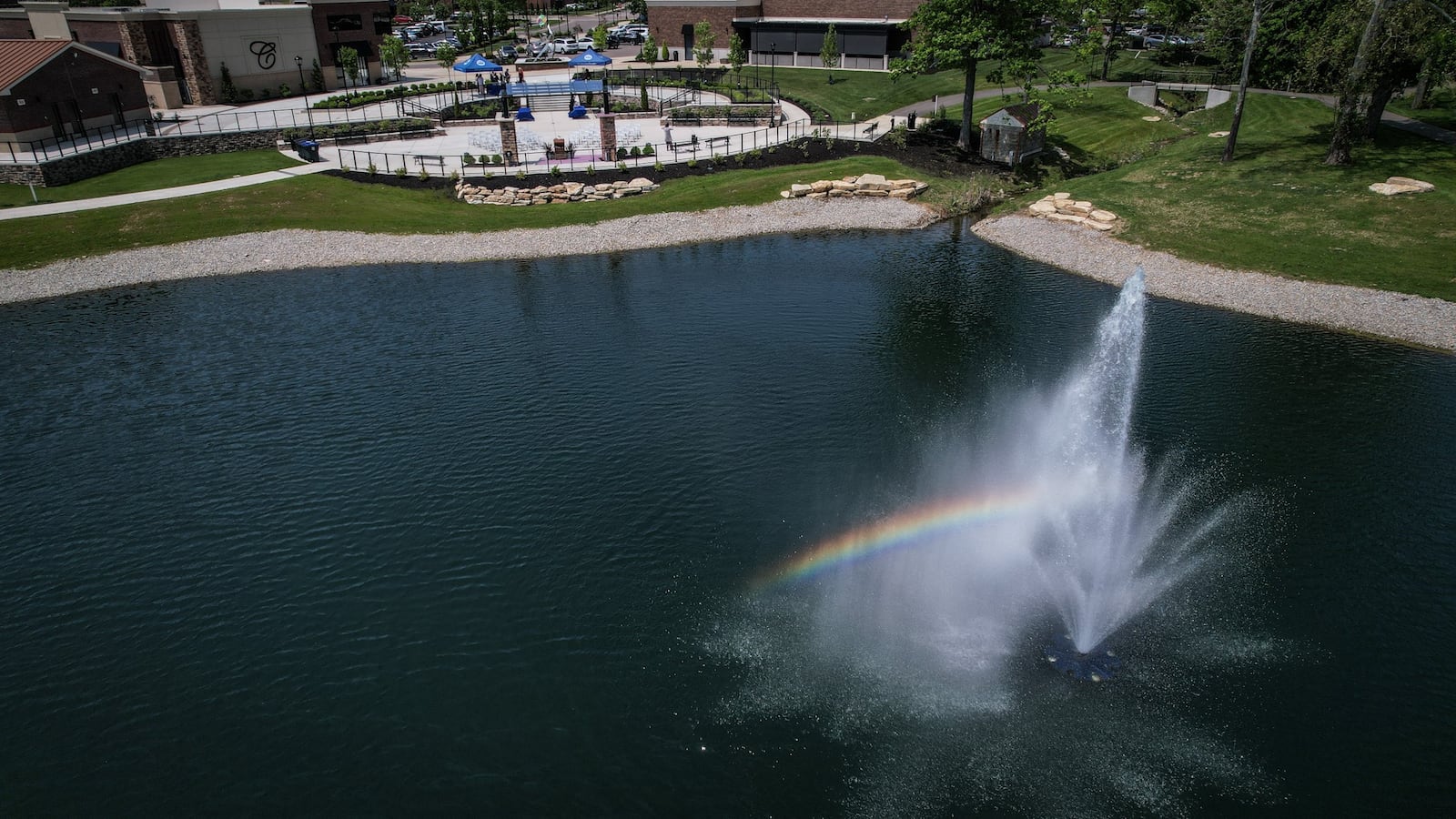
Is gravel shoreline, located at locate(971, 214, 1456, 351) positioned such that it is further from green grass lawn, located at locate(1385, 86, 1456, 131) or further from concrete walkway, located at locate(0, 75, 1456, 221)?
green grass lawn, located at locate(1385, 86, 1456, 131)

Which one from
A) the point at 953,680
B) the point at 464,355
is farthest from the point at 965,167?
the point at 953,680

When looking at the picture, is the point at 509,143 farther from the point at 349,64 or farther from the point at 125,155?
the point at 349,64

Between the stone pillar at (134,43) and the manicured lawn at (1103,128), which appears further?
the stone pillar at (134,43)

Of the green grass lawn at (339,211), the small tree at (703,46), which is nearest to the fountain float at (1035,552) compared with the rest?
the green grass lawn at (339,211)

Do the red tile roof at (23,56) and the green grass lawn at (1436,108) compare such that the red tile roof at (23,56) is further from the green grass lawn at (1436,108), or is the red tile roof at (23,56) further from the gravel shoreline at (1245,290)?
the green grass lawn at (1436,108)

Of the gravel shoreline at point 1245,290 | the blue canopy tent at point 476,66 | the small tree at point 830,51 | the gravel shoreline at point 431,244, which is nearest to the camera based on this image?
the gravel shoreline at point 1245,290

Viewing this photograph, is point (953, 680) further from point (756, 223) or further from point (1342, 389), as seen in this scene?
point (756, 223)

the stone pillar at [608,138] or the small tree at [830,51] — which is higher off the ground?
the small tree at [830,51]

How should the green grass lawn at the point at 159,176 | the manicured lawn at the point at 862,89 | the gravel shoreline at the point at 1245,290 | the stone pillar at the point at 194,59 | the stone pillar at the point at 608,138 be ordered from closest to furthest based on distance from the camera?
the gravel shoreline at the point at 1245,290, the green grass lawn at the point at 159,176, the stone pillar at the point at 608,138, the stone pillar at the point at 194,59, the manicured lawn at the point at 862,89
